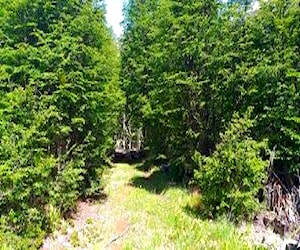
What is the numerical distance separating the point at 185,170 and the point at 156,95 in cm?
433

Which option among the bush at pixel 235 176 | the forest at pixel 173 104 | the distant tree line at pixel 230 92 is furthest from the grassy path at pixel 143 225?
the distant tree line at pixel 230 92

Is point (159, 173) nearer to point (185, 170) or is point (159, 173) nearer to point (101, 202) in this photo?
point (185, 170)

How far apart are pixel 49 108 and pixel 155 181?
33.7ft

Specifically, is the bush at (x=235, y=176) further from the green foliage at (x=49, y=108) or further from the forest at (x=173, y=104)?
the green foliage at (x=49, y=108)

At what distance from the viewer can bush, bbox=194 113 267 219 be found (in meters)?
14.9

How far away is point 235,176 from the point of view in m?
15.2

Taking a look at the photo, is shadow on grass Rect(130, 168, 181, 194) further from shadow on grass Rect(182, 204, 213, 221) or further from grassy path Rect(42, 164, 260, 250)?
shadow on grass Rect(182, 204, 213, 221)

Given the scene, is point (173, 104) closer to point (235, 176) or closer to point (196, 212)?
point (196, 212)

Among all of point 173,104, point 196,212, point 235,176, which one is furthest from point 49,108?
point 173,104

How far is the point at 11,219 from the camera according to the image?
12.3 metres

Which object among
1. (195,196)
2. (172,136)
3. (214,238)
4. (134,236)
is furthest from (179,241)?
(172,136)

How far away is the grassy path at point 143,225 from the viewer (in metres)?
10.2

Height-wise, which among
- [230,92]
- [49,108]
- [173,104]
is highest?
[230,92]

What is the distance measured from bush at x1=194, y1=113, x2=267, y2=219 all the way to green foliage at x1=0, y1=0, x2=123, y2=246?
4853 mm
